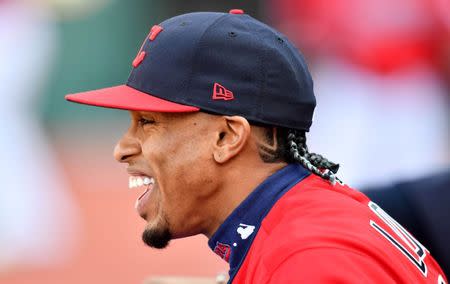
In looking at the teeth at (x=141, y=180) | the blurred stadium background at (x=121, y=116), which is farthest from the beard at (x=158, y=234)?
the blurred stadium background at (x=121, y=116)

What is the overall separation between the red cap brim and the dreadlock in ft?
0.78

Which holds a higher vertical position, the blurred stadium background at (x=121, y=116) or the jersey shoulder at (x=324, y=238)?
the jersey shoulder at (x=324, y=238)

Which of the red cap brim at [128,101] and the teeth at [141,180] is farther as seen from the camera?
the teeth at [141,180]

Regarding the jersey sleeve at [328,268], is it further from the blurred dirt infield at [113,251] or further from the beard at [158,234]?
the blurred dirt infield at [113,251]

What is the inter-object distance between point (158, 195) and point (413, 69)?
667 centimetres

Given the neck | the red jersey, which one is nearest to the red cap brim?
the neck

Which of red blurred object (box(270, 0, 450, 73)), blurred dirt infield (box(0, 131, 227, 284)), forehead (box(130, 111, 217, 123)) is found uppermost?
forehead (box(130, 111, 217, 123))

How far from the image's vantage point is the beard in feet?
8.51

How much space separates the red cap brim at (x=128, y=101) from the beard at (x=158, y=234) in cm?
35

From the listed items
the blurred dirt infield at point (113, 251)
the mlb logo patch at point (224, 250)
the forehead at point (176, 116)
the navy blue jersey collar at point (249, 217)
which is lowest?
the blurred dirt infield at point (113, 251)

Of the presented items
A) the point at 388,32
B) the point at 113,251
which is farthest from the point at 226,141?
the point at 388,32

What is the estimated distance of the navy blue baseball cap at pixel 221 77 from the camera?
2484 mm

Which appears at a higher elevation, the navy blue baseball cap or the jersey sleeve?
the navy blue baseball cap

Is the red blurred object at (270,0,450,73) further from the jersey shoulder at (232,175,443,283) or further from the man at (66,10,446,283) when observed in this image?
the jersey shoulder at (232,175,443,283)
